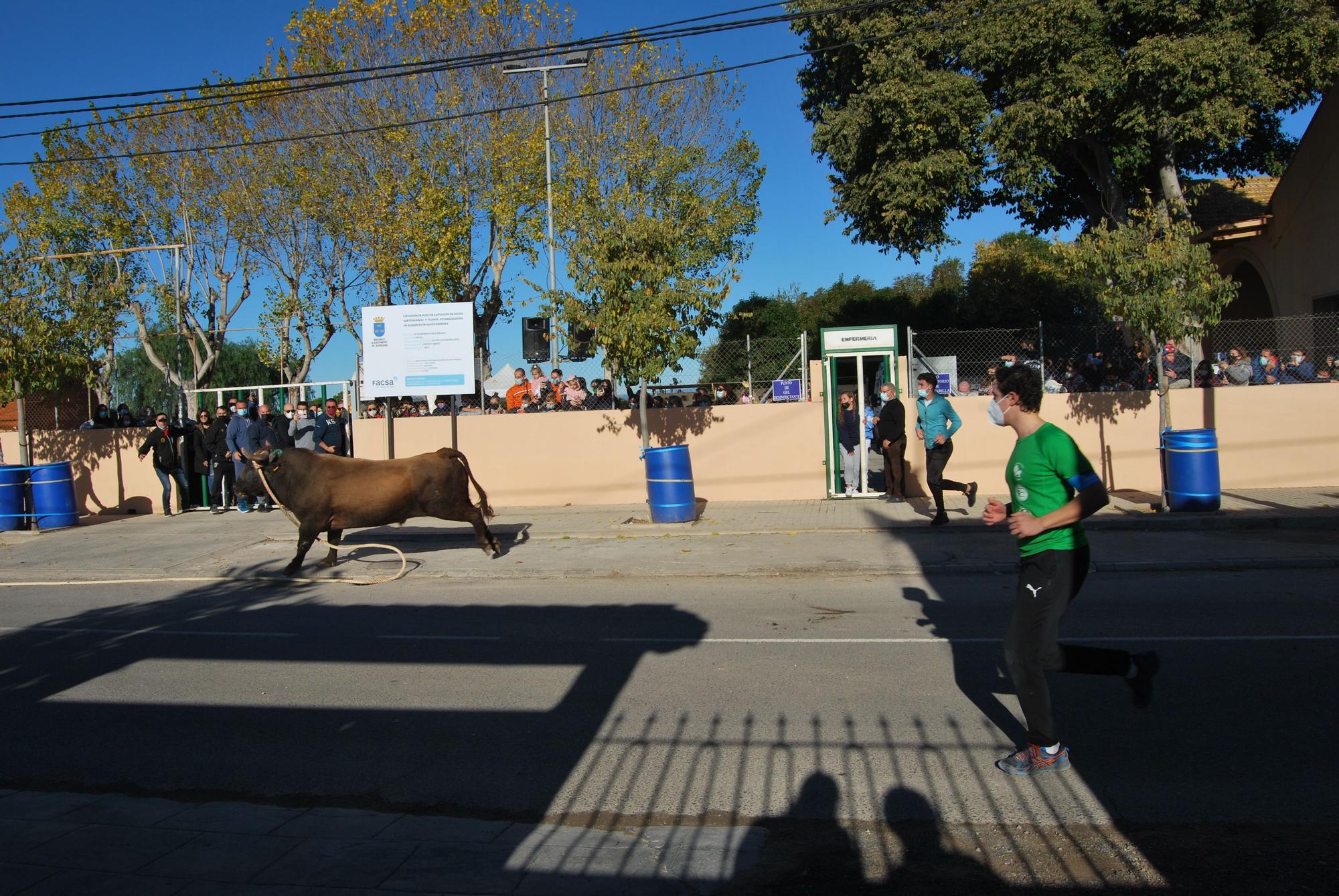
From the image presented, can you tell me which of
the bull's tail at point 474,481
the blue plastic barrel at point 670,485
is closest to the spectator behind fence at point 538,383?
the blue plastic barrel at point 670,485

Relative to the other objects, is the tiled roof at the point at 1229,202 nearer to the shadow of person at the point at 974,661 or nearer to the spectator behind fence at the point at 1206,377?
the spectator behind fence at the point at 1206,377

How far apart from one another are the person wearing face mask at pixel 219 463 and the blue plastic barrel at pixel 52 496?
2229mm

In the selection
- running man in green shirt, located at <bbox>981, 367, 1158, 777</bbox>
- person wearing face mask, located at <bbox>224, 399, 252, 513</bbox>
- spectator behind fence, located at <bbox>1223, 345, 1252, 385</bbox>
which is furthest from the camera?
person wearing face mask, located at <bbox>224, 399, 252, 513</bbox>

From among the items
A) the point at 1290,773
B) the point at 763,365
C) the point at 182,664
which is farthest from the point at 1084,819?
the point at 763,365

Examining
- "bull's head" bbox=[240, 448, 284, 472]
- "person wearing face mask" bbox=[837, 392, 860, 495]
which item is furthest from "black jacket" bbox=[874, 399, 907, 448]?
"bull's head" bbox=[240, 448, 284, 472]

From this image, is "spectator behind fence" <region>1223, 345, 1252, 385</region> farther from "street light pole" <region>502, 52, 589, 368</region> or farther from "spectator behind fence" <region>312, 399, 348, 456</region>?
"spectator behind fence" <region>312, 399, 348, 456</region>

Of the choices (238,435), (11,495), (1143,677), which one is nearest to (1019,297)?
(238,435)

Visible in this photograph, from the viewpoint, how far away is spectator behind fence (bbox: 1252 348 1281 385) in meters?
15.5

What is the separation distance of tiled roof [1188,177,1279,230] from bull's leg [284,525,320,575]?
924 inches

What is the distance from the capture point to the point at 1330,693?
5.80m

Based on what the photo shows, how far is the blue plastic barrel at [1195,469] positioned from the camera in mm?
12648

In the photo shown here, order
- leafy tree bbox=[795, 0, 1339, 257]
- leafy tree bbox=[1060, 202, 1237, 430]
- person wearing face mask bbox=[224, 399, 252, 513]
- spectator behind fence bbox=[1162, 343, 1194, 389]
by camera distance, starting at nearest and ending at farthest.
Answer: leafy tree bbox=[1060, 202, 1237, 430] → spectator behind fence bbox=[1162, 343, 1194, 389] → person wearing face mask bbox=[224, 399, 252, 513] → leafy tree bbox=[795, 0, 1339, 257]

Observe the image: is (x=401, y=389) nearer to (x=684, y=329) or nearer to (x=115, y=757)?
(x=684, y=329)

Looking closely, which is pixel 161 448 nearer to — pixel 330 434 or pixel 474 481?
pixel 330 434
